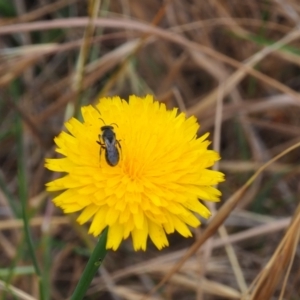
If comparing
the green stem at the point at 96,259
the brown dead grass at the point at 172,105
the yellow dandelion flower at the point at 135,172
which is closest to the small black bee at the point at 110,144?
the yellow dandelion flower at the point at 135,172

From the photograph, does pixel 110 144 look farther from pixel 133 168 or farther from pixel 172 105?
pixel 172 105

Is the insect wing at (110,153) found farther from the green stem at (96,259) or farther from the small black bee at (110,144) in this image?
the green stem at (96,259)

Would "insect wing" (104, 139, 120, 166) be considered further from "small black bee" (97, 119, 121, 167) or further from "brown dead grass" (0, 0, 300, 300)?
"brown dead grass" (0, 0, 300, 300)

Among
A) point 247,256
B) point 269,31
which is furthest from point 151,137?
point 269,31

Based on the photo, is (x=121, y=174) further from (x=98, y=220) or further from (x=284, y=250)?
(x=284, y=250)

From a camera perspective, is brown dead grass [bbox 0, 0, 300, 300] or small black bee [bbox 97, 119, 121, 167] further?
brown dead grass [bbox 0, 0, 300, 300]

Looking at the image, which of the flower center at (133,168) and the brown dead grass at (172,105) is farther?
the brown dead grass at (172,105)

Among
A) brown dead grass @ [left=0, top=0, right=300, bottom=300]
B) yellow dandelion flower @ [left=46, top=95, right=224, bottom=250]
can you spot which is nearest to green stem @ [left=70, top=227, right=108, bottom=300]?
yellow dandelion flower @ [left=46, top=95, right=224, bottom=250]

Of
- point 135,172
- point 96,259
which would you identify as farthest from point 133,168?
point 96,259
